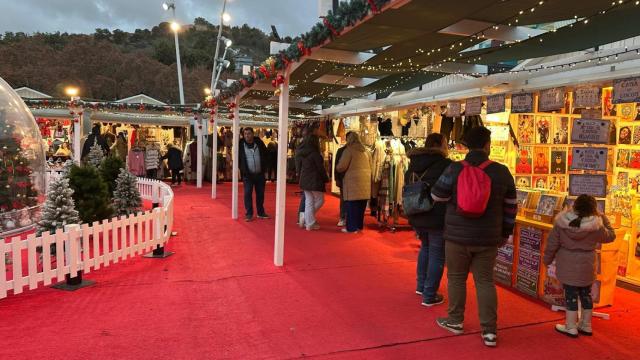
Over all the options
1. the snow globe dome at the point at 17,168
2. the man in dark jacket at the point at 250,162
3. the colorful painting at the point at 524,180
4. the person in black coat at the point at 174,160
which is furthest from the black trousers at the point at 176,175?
the colorful painting at the point at 524,180

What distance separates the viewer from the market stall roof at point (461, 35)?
3.53m

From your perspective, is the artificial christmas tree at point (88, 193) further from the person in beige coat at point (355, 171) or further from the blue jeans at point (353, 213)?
the blue jeans at point (353, 213)

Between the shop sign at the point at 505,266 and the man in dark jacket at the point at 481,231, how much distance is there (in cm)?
160

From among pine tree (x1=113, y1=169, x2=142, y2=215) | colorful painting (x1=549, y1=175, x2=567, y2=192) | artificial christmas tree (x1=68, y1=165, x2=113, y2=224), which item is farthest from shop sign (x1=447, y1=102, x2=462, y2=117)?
pine tree (x1=113, y1=169, x2=142, y2=215)

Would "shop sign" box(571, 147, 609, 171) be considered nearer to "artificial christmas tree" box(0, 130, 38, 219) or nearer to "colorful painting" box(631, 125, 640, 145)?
"colorful painting" box(631, 125, 640, 145)

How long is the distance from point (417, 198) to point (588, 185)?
65.5 inches

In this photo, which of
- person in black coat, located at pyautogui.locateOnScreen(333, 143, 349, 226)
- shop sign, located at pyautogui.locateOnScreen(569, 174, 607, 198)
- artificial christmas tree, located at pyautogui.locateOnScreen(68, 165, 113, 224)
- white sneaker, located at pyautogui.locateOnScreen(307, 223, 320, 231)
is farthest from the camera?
white sneaker, located at pyautogui.locateOnScreen(307, 223, 320, 231)

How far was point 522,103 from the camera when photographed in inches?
215

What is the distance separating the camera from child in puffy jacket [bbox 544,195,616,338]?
3883 mm

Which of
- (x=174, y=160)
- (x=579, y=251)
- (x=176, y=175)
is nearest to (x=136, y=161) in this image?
(x=174, y=160)

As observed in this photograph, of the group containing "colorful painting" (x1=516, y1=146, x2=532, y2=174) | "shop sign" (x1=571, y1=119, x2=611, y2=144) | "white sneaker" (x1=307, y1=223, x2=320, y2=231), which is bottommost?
"white sneaker" (x1=307, y1=223, x2=320, y2=231)

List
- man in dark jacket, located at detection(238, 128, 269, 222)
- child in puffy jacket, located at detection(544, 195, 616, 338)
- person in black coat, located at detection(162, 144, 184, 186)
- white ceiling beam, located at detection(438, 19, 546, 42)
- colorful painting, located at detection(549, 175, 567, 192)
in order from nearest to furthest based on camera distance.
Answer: child in puffy jacket, located at detection(544, 195, 616, 338) < white ceiling beam, located at detection(438, 19, 546, 42) < colorful painting, located at detection(549, 175, 567, 192) < man in dark jacket, located at detection(238, 128, 269, 222) < person in black coat, located at detection(162, 144, 184, 186)

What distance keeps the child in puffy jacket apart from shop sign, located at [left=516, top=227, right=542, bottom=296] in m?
0.83

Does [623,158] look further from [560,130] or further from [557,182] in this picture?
[557,182]
